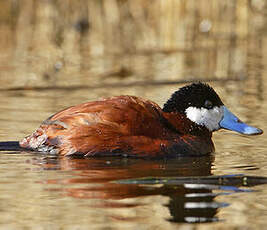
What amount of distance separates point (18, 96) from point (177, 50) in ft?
17.7

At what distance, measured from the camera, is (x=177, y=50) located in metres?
15.2

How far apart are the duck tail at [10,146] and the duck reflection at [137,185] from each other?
1.53ft

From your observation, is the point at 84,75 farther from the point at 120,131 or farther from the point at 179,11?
the point at 120,131

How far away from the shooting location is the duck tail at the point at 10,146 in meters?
7.21

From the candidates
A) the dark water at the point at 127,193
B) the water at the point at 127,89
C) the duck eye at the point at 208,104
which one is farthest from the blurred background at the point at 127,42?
the dark water at the point at 127,193

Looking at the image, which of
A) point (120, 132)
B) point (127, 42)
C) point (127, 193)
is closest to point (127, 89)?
point (120, 132)

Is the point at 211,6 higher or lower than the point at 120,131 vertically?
higher


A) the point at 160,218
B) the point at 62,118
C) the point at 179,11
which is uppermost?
the point at 179,11

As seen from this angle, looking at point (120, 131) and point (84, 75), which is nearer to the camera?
point (120, 131)

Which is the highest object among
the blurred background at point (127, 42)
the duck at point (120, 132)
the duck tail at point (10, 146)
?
the blurred background at point (127, 42)

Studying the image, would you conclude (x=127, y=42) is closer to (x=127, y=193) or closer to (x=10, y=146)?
(x=10, y=146)

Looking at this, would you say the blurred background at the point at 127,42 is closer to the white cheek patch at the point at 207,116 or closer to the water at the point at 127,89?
the water at the point at 127,89

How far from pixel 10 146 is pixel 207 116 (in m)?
1.81

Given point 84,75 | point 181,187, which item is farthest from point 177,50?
point 181,187
